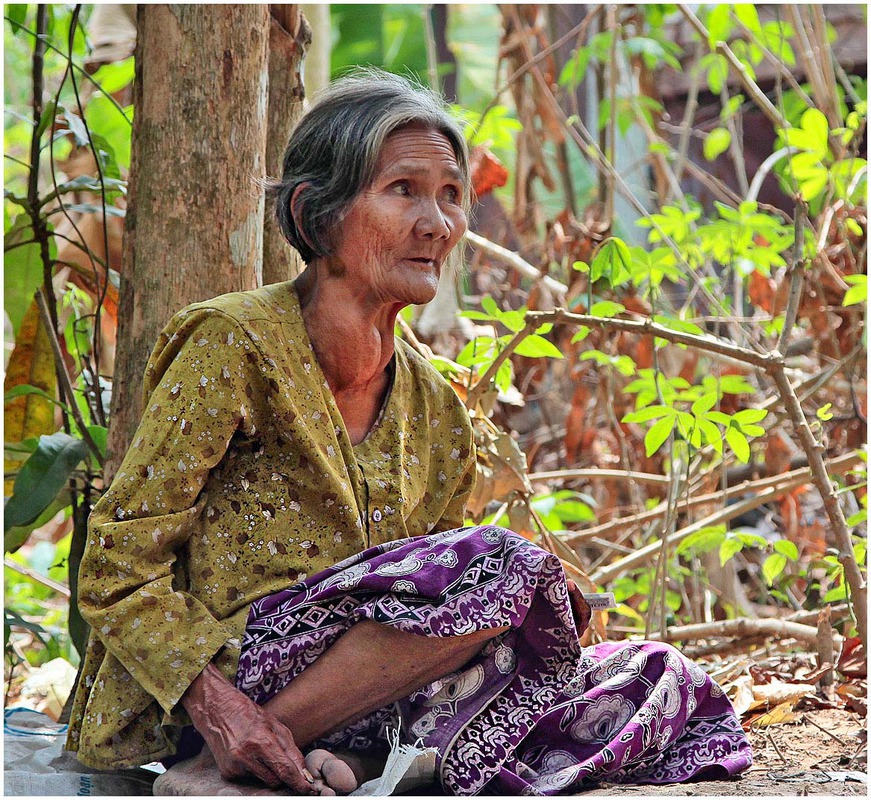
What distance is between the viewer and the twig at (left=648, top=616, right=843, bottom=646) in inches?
120

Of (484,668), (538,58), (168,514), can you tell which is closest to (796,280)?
(484,668)

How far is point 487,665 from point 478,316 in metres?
1.30

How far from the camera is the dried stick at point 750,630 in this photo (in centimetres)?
304

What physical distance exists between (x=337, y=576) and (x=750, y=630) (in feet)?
6.02

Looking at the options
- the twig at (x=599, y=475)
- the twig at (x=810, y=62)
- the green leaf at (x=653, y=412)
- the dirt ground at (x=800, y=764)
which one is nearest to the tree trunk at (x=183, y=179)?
the green leaf at (x=653, y=412)

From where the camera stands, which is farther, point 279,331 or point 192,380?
point 279,331

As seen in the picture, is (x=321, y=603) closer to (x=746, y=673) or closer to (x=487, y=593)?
(x=487, y=593)

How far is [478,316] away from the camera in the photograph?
9.41 feet

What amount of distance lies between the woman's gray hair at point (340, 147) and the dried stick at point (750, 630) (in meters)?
1.69

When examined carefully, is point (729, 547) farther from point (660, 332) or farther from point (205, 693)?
point (205, 693)

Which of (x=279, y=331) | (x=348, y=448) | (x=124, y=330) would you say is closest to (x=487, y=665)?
(x=348, y=448)

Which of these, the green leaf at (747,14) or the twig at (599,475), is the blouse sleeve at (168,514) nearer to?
the twig at (599,475)

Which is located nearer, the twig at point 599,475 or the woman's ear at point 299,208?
the woman's ear at point 299,208

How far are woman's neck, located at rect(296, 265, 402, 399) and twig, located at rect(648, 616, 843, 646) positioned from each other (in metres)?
1.57
